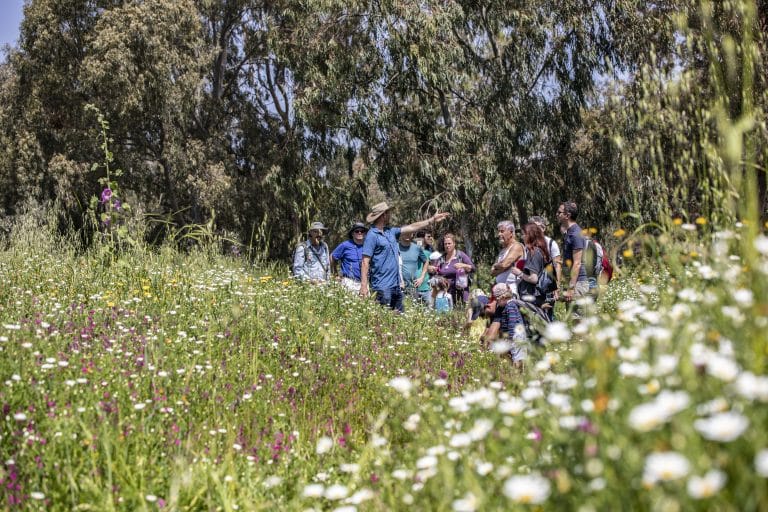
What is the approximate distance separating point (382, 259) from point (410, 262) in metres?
1.82

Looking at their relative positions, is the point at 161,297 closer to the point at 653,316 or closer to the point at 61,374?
the point at 61,374

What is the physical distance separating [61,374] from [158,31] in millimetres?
16858

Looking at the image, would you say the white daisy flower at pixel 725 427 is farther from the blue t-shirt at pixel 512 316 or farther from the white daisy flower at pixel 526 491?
the blue t-shirt at pixel 512 316

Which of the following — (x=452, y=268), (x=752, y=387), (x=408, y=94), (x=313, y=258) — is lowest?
(x=452, y=268)

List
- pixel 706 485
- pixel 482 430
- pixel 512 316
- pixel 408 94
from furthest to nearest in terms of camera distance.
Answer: pixel 408 94
pixel 512 316
pixel 482 430
pixel 706 485

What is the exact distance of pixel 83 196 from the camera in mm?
20703

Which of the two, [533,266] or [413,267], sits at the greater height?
[533,266]

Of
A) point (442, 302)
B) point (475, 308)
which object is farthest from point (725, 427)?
point (442, 302)

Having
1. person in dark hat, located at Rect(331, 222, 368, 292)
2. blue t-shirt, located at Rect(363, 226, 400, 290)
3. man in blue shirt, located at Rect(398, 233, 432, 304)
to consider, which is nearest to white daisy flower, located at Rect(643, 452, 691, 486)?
blue t-shirt, located at Rect(363, 226, 400, 290)

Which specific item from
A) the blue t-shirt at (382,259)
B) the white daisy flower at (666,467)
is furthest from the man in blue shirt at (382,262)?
the white daisy flower at (666,467)

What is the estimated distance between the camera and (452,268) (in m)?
10.4

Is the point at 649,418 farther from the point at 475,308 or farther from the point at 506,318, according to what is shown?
the point at 475,308

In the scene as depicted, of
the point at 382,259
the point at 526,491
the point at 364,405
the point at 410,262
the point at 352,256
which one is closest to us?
the point at 526,491

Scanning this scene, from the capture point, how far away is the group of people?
644 centimetres
